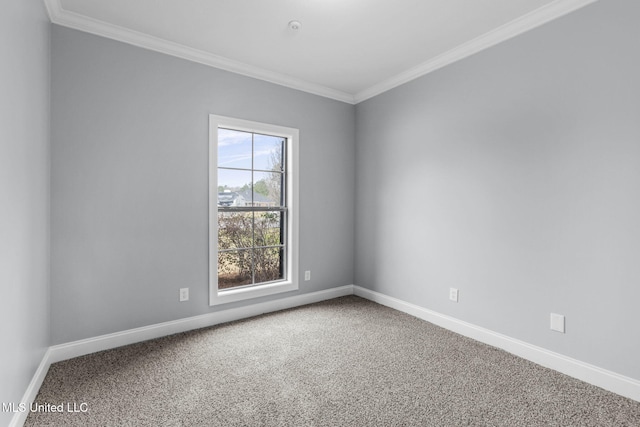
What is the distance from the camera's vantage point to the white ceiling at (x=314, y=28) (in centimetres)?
229

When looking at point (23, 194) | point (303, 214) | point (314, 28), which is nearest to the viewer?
point (23, 194)

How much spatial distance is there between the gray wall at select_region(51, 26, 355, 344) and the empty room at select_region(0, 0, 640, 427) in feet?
0.05

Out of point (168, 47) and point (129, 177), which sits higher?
point (168, 47)

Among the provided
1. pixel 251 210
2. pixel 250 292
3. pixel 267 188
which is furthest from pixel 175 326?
pixel 267 188

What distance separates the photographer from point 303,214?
3723 millimetres

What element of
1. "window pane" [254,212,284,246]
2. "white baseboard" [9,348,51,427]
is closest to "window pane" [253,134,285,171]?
"window pane" [254,212,284,246]

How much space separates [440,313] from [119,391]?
8.72 feet

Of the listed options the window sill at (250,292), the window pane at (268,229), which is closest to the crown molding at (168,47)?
the window pane at (268,229)

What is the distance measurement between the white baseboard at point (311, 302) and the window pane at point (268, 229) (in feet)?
2.17

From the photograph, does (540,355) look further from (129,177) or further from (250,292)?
(129,177)

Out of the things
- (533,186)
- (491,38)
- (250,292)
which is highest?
(491,38)

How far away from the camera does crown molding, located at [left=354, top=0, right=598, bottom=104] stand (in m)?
2.23

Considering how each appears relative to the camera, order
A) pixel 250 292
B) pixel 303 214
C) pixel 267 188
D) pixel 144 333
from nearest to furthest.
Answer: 1. pixel 144 333
2. pixel 250 292
3. pixel 267 188
4. pixel 303 214

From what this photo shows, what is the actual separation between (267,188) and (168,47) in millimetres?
1593
